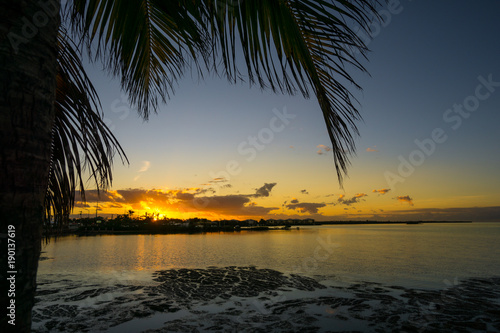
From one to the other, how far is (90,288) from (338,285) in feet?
37.6

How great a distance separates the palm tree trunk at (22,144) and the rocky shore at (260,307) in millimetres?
7816

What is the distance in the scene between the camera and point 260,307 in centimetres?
981

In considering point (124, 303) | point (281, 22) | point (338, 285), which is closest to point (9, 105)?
point (281, 22)

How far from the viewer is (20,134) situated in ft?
2.95

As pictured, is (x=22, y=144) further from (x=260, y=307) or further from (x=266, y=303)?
(x=266, y=303)

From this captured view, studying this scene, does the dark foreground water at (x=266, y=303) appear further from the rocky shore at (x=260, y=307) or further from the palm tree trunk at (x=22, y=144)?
the palm tree trunk at (x=22, y=144)

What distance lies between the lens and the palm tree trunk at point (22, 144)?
861 mm

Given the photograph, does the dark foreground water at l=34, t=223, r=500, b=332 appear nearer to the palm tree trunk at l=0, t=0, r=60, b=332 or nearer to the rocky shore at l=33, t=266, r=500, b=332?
the rocky shore at l=33, t=266, r=500, b=332

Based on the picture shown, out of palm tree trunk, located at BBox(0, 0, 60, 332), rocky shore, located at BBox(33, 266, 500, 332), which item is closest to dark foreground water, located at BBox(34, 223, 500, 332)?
rocky shore, located at BBox(33, 266, 500, 332)

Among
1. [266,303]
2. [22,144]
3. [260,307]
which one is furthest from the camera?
[266,303]

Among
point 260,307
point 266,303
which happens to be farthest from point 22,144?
point 266,303

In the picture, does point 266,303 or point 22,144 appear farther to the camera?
point 266,303

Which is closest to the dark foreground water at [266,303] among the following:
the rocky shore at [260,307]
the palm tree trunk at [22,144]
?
the rocky shore at [260,307]

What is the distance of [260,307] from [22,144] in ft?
33.6
